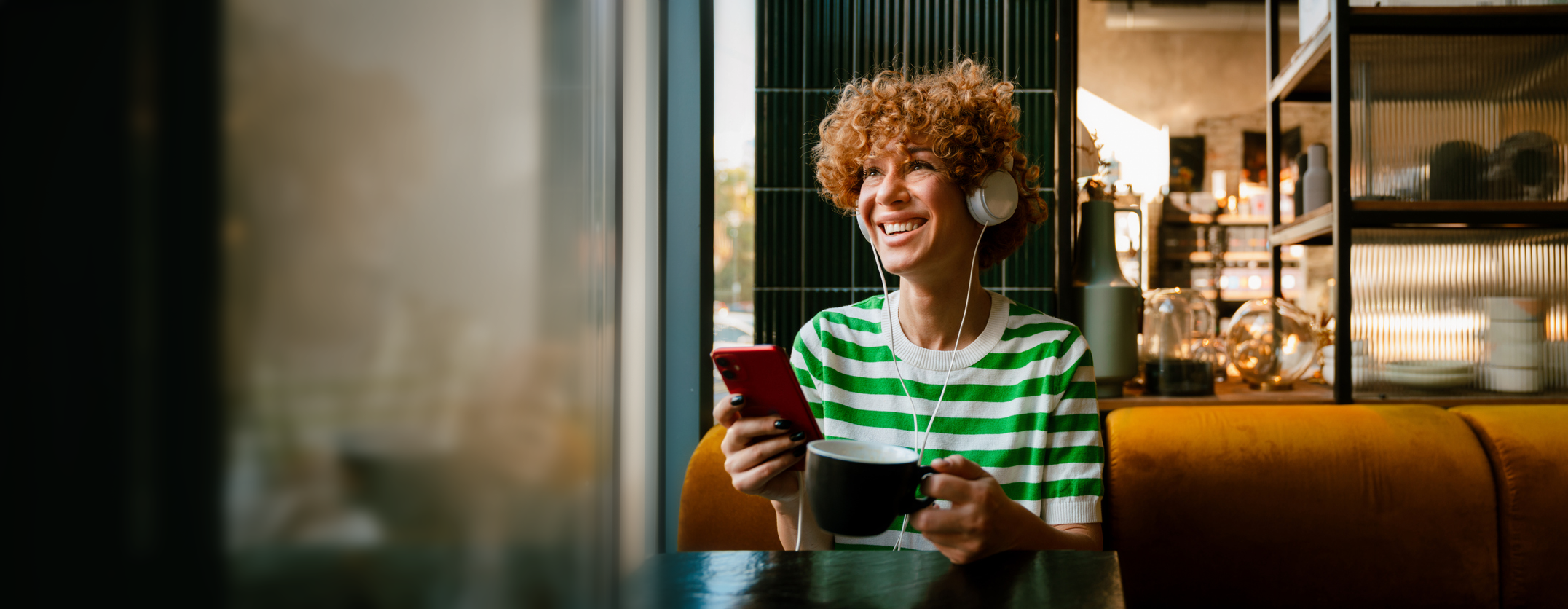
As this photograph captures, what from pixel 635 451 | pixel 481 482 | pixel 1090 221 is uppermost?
pixel 1090 221

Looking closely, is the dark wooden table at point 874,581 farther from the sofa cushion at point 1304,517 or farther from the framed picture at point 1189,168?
the framed picture at point 1189,168

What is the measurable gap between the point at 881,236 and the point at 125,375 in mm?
892

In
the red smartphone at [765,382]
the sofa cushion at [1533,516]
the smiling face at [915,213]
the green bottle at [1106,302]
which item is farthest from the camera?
the green bottle at [1106,302]

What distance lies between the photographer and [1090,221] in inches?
64.3

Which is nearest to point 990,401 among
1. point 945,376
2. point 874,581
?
point 945,376

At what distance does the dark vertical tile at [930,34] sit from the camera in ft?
5.33

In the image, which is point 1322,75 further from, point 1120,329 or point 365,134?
point 365,134

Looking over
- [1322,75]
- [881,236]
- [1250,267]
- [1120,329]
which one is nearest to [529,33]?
Answer: [881,236]

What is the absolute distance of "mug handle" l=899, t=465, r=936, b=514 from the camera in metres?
0.59

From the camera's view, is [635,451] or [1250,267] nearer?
[635,451]

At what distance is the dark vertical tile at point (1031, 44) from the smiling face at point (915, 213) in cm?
76

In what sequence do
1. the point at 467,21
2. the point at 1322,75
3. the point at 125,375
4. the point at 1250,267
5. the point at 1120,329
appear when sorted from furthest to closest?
1. the point at 1250,267
2. the point at 1322,75
3. the point at 1120,329
4. the point at 467,21
5. the point at 125,375

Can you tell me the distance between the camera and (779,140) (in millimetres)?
1640

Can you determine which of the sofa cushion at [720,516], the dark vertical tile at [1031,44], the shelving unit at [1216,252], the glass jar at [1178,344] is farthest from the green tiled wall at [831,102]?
the shelving unit at [1216,252]
